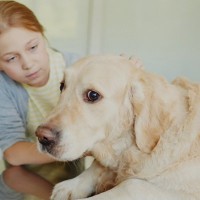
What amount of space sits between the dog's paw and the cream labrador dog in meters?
0.14

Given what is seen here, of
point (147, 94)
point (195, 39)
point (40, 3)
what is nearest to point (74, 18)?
point (40, 3)

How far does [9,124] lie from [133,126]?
64 centimetres

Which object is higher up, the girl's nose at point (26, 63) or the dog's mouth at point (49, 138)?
the girl's nose at point (26, 63)

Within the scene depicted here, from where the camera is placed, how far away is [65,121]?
108cm

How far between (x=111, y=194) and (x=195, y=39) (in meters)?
2.12

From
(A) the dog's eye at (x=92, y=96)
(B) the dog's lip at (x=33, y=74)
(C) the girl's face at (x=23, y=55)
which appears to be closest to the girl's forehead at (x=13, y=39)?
(C) the girl's face at (x=23, y=55)

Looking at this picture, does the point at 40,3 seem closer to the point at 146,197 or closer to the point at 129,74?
the point at 129,74

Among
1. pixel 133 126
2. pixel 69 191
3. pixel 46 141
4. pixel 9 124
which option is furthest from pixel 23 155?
pixel 133 126

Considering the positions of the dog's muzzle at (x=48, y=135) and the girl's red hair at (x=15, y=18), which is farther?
the girl's red hair at (x=15, y=18)

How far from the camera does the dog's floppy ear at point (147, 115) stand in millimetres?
1104

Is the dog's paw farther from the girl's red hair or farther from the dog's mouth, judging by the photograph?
the girl's red hair

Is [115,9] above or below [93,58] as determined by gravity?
below

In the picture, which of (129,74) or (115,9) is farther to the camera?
(115,9)

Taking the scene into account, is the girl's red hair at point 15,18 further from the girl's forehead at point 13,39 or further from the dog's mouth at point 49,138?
the dog's mouth at point 49,138
